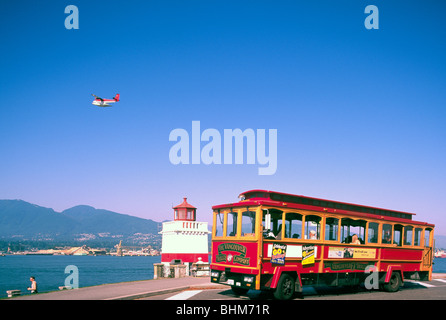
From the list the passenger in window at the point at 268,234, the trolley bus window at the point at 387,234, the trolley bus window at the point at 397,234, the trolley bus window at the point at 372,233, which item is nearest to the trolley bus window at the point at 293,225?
the passenger in window at the point at 268,234

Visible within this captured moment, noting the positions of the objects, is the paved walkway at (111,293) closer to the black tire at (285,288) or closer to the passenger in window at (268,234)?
the black tire at (285,288)

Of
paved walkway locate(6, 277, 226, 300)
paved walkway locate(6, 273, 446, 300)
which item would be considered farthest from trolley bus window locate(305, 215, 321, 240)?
paved walkway locate(6, 277, 226, 300)

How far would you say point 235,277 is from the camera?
1330 cm

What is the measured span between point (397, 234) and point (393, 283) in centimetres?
209

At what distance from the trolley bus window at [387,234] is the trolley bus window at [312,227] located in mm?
3992

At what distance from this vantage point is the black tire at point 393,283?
16531 mm

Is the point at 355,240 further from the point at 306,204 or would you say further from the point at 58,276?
the point at 58,276

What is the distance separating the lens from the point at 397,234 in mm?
17328

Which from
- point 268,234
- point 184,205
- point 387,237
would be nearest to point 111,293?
point 268,234

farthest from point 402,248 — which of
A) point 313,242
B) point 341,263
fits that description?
point 313,242

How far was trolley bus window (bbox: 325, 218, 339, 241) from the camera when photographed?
49.5 ft

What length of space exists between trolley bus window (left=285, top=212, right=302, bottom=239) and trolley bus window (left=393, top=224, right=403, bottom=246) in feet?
18.7

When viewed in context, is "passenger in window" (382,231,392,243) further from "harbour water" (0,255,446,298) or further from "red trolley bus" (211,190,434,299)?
"harbour water" (0,255,446,298)
